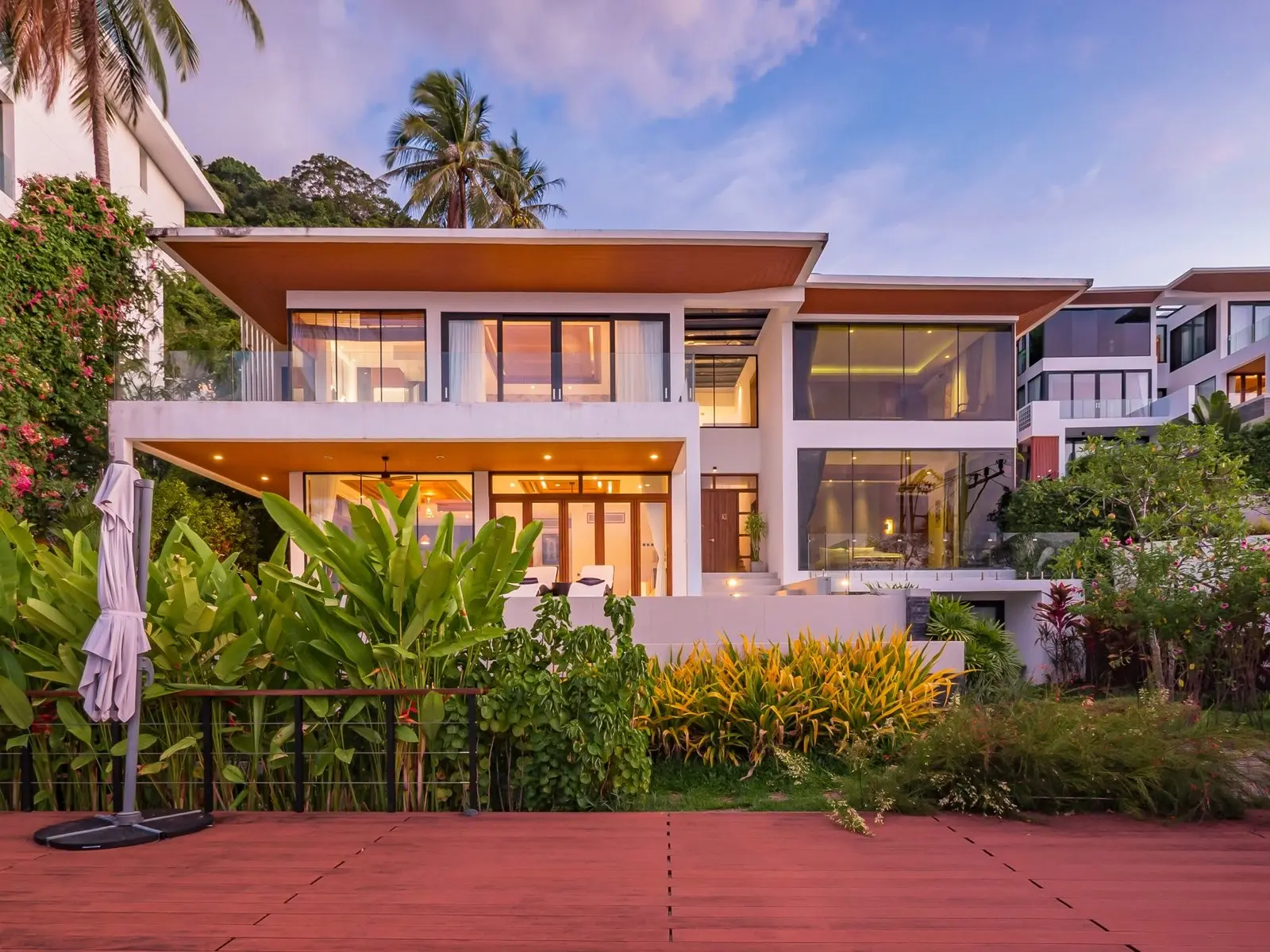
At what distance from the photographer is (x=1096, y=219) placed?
3859 centimetres

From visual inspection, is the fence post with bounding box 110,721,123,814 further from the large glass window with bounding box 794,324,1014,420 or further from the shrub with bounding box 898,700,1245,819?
the large glass window with bounding box 794,324,1014,420

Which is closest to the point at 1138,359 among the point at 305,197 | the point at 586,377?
the point at 586,377

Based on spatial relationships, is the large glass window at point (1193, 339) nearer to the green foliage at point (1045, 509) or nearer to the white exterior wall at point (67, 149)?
the green foliage at point (1045, 509)

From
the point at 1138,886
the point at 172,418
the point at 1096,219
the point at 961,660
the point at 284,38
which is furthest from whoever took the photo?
the point at 1096,219

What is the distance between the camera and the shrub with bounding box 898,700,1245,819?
4352 millimetres

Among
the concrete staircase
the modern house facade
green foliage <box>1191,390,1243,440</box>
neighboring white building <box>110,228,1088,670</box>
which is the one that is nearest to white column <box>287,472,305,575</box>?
neighboring white building <box>110,228,1088,670</box>

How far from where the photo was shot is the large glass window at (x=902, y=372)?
15.7 m

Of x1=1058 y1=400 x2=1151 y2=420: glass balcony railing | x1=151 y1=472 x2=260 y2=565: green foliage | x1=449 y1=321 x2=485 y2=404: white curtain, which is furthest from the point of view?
x1=1058 y1=400 x2=1151 y2=420: glass balcony railing

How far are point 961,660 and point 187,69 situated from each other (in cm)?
1914

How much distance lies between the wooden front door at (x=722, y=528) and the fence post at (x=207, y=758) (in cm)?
1322

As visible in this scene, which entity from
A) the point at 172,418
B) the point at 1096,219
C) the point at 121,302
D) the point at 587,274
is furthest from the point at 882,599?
the point at 1096,219

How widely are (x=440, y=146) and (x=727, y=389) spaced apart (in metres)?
12.1

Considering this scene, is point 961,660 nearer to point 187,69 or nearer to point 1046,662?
point 1046,662

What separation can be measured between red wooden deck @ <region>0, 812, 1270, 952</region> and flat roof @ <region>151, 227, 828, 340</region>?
30.8ft
